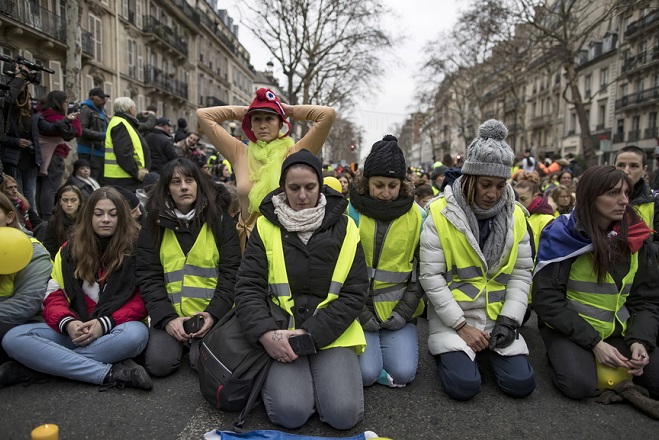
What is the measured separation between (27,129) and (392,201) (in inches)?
209

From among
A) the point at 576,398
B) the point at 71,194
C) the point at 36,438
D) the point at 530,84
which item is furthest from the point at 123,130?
the point at 530,84

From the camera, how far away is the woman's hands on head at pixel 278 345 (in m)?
2.67

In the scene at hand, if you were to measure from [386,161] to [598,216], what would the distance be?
1519 millimetres

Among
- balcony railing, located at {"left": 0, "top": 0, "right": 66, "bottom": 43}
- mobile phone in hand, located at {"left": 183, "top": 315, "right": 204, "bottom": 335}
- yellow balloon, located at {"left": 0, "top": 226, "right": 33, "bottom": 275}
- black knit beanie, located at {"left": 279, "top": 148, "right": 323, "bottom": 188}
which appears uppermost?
balcony railing, located at {"left": 0, "top": 0, "right": 66, "bottom": 43}

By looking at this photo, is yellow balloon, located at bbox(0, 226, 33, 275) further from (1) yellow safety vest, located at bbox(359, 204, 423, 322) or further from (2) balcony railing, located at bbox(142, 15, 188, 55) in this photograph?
(2) balcony railing, located at bbox(142, 15, 188, 55)

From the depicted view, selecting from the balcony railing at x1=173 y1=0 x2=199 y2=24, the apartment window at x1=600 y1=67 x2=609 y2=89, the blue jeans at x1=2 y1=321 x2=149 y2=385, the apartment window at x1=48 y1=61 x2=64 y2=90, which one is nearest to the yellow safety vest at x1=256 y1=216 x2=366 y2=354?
the blue jeans at x1=2 y1=321 x2=149 y2=385

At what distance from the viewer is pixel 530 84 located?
52875 mm

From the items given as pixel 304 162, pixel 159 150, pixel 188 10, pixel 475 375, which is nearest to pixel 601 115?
pixel 188 10

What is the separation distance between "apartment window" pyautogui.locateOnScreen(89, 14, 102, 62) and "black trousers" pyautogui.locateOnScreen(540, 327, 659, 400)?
981 inches

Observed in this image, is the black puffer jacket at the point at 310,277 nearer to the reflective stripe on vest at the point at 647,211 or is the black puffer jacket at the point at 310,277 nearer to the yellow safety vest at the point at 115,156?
the reflective stripe on vest at the point at 647,211

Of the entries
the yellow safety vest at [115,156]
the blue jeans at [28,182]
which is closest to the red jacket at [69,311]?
the yellow safety vest at [115,156]

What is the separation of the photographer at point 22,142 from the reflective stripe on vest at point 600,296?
20.8ft

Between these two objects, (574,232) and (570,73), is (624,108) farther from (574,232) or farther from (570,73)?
(574,232)

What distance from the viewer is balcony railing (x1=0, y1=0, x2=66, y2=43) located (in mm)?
15835
